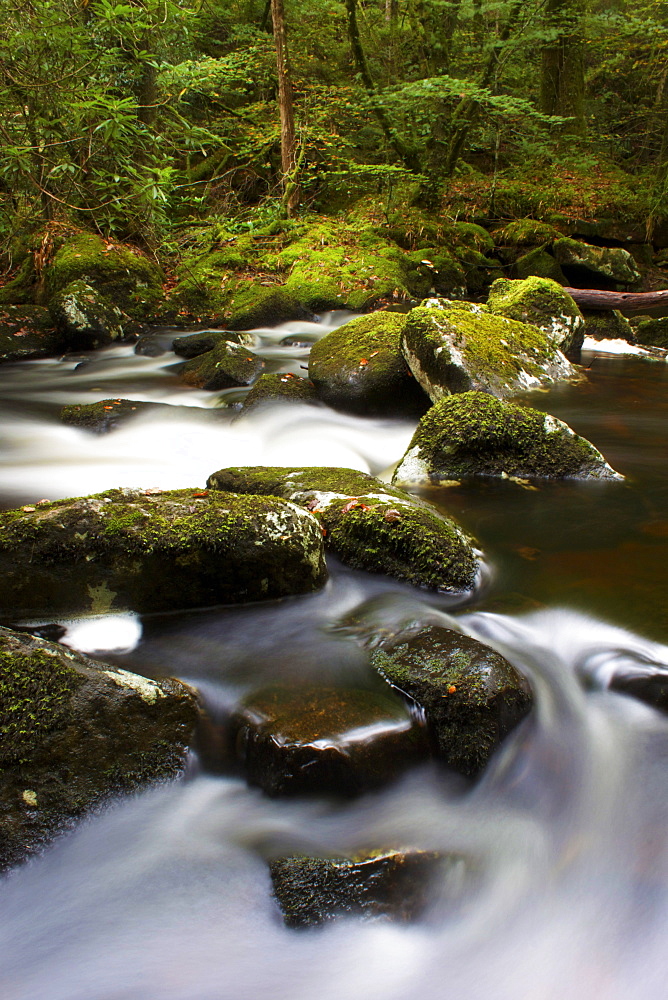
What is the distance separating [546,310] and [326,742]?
7846 millimetres

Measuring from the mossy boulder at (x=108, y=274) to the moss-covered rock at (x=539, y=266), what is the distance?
7.25 m

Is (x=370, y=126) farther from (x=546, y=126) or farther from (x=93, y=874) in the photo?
(x=93, y=874)

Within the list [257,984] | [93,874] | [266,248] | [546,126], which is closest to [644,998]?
[257,984]

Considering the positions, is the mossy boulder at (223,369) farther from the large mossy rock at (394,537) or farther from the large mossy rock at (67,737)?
the large mossy rock at (67,737)

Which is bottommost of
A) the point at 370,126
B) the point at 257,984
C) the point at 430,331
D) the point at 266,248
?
the point at 257,984

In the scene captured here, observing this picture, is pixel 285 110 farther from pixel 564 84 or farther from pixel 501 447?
pixel 501 447

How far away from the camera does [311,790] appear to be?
2416 millimetres

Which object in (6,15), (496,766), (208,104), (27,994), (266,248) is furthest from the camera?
(208,104)

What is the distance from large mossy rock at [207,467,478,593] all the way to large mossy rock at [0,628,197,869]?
1.47 m

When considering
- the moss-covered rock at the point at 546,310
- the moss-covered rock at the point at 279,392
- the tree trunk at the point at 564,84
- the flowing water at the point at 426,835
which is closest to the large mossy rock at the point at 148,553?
the flowing water at the point at 426,835

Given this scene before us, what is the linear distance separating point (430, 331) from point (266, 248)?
8.92m

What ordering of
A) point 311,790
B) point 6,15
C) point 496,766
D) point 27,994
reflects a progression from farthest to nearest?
1. point 6,15
2. point 496,766
3. point 311,790
4. point 27,994

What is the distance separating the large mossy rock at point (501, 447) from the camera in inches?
193

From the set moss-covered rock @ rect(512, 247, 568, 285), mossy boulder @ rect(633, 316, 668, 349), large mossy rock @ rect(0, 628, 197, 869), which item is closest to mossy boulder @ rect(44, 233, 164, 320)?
moss-covered rock @ rect(512, 247, 568, 285)
